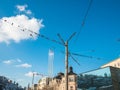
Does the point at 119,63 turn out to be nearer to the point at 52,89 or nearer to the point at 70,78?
the point at 70,78

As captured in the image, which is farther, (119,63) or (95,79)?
(119,63)

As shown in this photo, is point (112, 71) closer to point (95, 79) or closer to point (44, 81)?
point (95, 79)

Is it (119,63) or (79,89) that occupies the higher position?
(119,63)

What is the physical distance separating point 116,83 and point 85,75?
1140 cm

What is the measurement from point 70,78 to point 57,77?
17.4m

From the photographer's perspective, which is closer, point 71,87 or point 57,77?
point 71,87

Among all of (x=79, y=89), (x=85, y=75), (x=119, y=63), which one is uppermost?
(x=119, y=63)

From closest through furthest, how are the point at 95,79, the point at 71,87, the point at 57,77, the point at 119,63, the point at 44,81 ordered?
the point at 95,79
the point at 71,87
the point at 119,63
the point at 57,77
the point at 44,81

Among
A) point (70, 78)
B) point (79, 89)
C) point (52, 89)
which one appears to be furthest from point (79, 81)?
point (52, 89)

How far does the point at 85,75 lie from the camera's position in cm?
6119

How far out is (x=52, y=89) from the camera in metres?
81.6

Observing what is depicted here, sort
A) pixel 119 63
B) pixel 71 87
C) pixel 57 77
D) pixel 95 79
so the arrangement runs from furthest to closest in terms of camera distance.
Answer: pixel 57 77 < pixel 119 63 < pixel 71 87 < pixel 95 79

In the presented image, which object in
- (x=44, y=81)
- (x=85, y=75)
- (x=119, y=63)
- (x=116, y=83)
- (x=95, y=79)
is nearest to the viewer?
(x=116, y=83)

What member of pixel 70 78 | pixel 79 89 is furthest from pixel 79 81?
pixel 70 78
